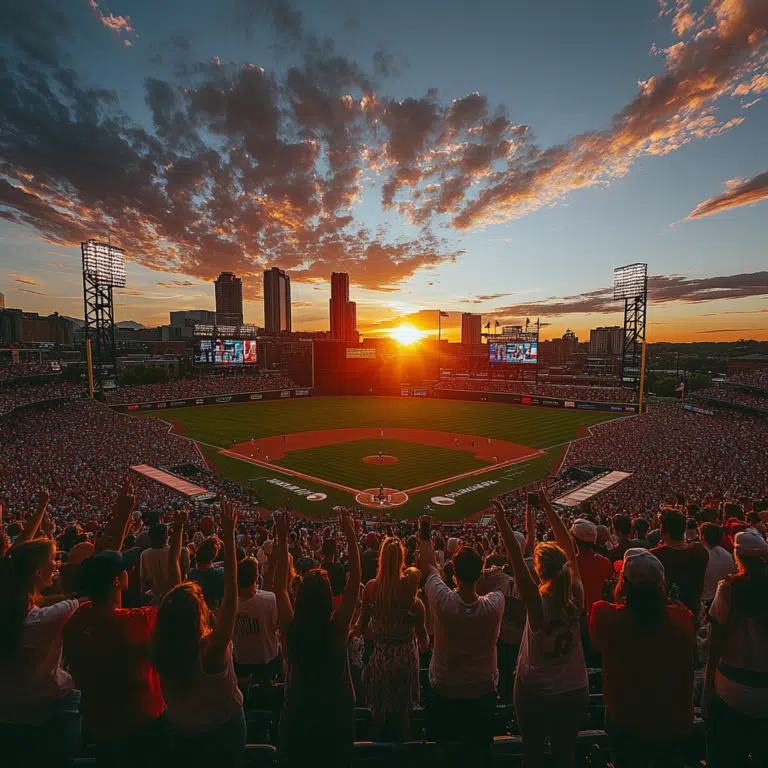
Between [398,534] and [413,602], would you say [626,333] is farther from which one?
[413,602]

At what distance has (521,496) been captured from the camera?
25.0 m

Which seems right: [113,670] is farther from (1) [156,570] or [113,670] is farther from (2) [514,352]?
(2) [514,352]

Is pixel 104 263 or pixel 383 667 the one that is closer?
pixel 383 667

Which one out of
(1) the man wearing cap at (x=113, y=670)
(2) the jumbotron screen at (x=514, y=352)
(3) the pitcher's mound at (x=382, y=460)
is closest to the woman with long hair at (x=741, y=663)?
(1) the man wearing cap at (x=113, y=670)

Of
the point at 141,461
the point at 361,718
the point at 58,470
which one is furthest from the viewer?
the point at 141,461

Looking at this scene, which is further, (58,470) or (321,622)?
(58,470)

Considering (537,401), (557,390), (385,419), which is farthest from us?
(557,390)

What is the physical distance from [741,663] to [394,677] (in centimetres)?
264

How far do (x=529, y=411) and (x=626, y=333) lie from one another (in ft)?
67.4

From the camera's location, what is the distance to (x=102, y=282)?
2222 inches

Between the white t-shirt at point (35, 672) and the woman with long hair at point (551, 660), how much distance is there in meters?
3.21

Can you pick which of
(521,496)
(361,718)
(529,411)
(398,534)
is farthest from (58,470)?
(529,411)

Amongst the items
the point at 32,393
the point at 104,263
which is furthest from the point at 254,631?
the point at 104,263

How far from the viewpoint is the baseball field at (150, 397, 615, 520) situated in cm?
2736
